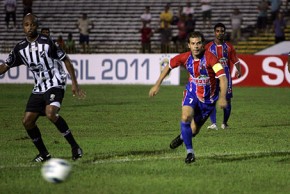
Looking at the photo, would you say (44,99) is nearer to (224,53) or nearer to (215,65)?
(215,65)

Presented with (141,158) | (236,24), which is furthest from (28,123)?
(236,24)

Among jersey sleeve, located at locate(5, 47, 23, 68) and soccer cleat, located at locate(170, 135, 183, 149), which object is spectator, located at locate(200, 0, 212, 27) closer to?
soccer cleat, located at locate(170, 135, 183, 149)

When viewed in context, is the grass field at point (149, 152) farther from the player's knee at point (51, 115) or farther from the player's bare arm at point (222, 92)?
the player's bare arm at point (222, 92)

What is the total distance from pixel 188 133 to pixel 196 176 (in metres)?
1.27

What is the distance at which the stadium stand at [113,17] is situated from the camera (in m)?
38.6

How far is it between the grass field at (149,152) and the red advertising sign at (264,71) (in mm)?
7564

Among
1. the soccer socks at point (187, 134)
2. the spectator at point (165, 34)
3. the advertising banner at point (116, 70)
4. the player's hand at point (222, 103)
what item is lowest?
the advertising banner at point (116, 70)

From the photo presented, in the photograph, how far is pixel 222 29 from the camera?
51.8ft

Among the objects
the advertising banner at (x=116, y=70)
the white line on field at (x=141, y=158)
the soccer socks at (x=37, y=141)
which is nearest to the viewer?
the white line on field at (x=141, y=158)

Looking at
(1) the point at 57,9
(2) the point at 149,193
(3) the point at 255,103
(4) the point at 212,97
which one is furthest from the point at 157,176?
(1) the point at 57,9

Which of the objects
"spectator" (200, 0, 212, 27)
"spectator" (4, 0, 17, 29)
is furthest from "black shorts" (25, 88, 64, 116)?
"spectator" (4, 0, 17, 29)

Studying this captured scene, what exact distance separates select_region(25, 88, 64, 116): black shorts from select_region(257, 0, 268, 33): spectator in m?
24.7

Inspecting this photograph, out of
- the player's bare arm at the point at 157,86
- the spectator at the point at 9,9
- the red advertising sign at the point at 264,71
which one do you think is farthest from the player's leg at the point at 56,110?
the spectator at the point at 9,9

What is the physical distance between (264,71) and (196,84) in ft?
64.0
